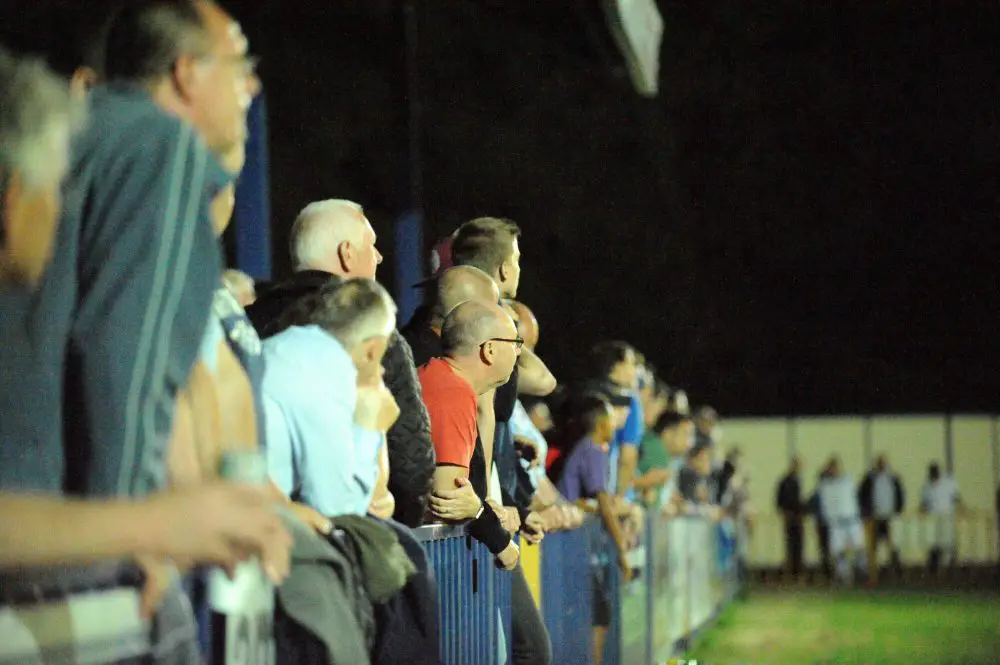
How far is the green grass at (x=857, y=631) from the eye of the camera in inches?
524

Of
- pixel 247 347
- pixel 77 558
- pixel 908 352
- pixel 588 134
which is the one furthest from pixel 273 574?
pixel 908 352

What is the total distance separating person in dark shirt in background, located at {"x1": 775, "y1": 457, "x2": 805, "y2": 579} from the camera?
30.3 m

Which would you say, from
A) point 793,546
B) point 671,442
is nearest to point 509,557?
point 671,442

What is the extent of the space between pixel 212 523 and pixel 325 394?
2.39 m

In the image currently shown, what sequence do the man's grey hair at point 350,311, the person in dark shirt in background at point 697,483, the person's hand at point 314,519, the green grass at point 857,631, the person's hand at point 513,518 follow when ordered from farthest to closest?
the person in dark shirt in background at point 697,483 → the green grass at point 857,631 → the person's hand at point 513,518 → the man's grey hair at point 350,311 → the person's hand at point 314,519

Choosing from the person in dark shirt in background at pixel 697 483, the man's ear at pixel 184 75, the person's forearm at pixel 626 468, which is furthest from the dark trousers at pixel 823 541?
the man's ear at pixel 184 75

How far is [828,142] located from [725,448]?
727 centimetres

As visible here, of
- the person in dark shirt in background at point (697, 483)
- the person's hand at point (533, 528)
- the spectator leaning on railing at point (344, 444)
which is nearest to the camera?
the spectator leaning on railing at point (344, 444)

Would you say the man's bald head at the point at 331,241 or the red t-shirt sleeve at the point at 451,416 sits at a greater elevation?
the man's bald head at the point at 331,241

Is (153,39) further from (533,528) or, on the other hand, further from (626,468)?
(626,468)

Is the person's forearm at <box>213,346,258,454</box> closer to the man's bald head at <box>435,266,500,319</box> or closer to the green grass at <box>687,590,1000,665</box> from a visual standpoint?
the man's bald head at <box>435,266,500,319</box>

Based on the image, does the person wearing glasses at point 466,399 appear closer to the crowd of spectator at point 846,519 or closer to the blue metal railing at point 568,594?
the blue metal railing at point 568,594

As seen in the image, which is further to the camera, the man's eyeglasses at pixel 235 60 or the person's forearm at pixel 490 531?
the person's forearm at pixel 490 531

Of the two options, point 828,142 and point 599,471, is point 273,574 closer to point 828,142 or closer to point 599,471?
point 599,471
